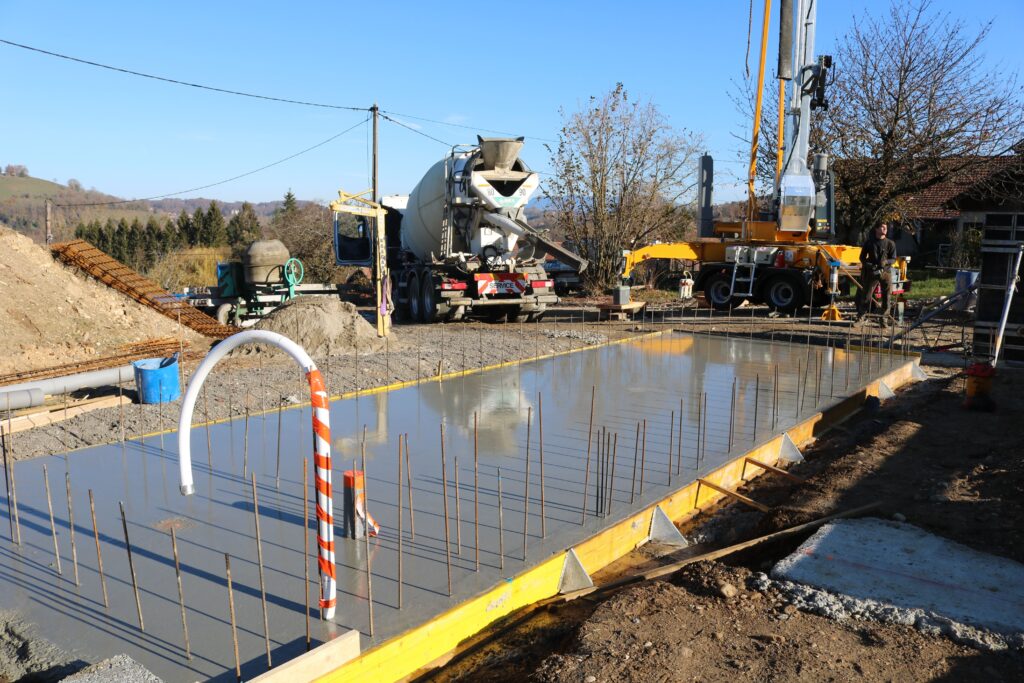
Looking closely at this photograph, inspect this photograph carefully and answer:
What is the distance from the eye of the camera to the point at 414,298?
14.7 m

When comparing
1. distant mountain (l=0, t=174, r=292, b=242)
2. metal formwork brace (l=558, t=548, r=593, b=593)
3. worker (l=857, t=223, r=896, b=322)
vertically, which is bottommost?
metal formwork brace (l=558, t=548, r=593, b=593)

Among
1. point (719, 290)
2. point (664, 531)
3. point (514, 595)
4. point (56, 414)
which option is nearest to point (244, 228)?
point (719, 290)

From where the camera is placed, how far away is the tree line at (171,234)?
31297 mm

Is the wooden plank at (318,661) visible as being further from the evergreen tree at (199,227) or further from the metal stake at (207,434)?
the evergreen tree at (199,227)

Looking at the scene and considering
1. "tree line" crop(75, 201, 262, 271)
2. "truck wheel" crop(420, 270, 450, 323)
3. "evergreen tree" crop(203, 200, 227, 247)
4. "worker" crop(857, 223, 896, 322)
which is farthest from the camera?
"evergreen tree" crop(203, 200, 227, 247)

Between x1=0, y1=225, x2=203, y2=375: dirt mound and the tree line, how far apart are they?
1840 cm

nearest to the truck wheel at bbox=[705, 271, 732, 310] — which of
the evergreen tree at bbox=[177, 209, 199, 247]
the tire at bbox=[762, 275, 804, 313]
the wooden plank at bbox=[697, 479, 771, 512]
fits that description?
the tire at bbox=[762, 275, 804, 313]

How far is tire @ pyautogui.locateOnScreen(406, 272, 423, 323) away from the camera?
14578 mm

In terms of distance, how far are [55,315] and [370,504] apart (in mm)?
7836

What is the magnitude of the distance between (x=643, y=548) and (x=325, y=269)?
2025 cm

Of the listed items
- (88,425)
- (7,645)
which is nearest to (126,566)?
(7,645)

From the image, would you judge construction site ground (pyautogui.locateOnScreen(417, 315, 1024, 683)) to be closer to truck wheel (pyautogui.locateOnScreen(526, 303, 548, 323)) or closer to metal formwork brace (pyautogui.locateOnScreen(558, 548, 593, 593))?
metal formwork brace (pyautogui.locateOnScreen(558, 548, 593, 593))

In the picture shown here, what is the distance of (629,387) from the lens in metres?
8.43

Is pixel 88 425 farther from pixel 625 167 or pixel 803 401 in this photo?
pixel 625 167
